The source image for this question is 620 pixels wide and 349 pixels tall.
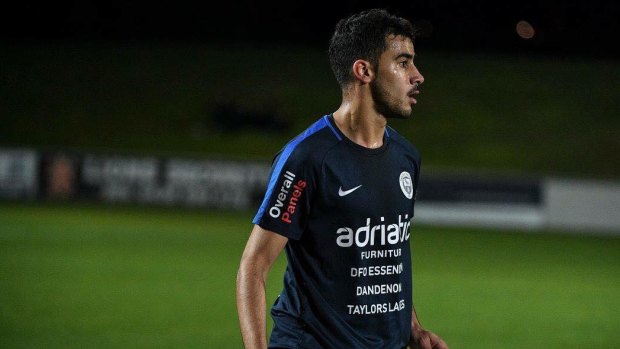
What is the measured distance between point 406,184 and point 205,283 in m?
8.79

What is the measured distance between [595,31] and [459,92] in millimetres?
5345

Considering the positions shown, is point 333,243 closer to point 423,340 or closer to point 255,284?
point 255,284

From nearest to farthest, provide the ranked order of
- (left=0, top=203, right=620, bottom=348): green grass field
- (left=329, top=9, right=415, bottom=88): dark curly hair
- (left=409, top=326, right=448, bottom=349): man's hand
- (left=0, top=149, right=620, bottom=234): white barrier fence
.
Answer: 1. (left=329, top=9, right=415, bottom=88): dark curly hair
2. (left=409, top=326, right=448, bottom=349): man's hand
3. (left=0, top=203, right=620, bottom=348): green grass field
4. (left=0, top=149, right=620, bottom=234): white barrier fence

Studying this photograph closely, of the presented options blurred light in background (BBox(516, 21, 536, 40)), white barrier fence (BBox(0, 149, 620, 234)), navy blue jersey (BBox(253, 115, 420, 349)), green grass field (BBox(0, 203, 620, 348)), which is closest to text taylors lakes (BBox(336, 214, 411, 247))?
navy blue jersey (BBox(253, 115, 420, 349))

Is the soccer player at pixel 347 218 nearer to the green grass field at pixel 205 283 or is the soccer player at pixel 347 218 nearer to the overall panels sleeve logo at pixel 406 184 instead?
the overall panels sleeve logo at pixel 406 184

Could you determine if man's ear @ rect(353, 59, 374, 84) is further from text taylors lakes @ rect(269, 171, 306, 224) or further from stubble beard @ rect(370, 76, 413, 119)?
text taylors lakes @ rect(269, 171, 306, 224)

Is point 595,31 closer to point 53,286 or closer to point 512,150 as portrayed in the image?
point 512,150

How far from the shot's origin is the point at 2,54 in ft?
101

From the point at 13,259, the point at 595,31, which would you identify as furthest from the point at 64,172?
the point at 595,31

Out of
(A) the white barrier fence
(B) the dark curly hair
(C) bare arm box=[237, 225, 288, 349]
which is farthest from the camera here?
(A) the white barrier fence

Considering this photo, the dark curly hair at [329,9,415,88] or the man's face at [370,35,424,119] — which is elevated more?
the dark curly hair at [329,9,415,88]

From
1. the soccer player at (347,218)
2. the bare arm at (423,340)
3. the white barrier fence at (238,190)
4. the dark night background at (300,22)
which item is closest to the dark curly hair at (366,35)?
the soccer player at (347,218)

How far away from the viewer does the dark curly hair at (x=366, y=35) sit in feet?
12.5

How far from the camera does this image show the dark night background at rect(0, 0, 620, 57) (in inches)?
1249
